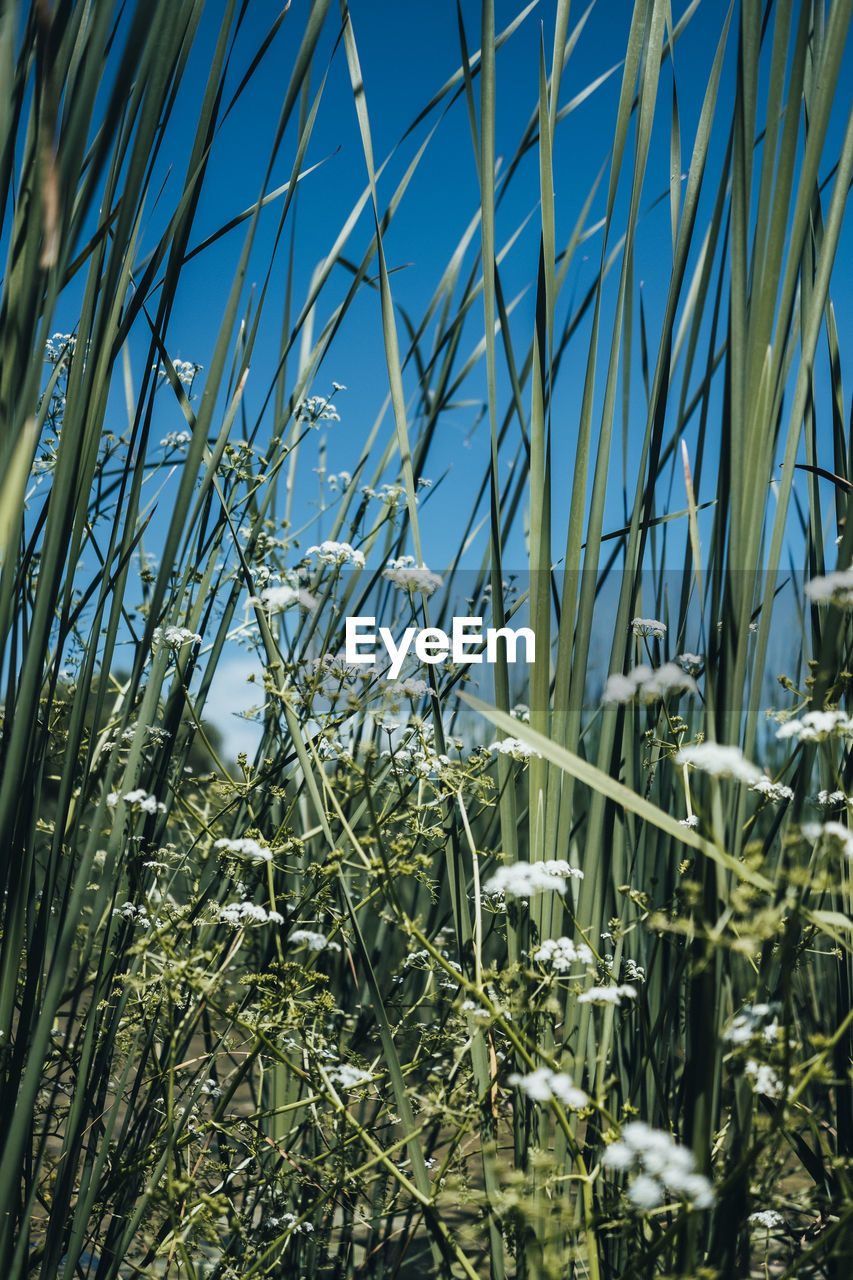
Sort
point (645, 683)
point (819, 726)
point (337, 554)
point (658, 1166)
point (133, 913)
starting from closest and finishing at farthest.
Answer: point (658, 1166) → point (819, 726) → point (645, 683) → point (133, 913) → point (337, 554)

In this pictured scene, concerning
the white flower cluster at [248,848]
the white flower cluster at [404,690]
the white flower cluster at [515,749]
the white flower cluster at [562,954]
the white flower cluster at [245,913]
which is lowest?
the white flower cluster at [245,913]

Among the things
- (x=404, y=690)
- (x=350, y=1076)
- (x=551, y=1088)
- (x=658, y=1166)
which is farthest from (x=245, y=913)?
(x=658, y=1166)

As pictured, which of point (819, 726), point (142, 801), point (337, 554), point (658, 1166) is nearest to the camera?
point (658, 1166)

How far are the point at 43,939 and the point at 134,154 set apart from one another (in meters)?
0.73

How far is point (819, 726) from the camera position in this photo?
0.64 m

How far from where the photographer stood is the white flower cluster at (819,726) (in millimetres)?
638

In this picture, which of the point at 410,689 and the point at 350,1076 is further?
the point at 410,689

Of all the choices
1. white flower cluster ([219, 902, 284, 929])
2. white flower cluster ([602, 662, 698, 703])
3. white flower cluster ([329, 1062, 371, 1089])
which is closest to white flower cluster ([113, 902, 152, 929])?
white flower cluster ([219, 902, 284, 929])

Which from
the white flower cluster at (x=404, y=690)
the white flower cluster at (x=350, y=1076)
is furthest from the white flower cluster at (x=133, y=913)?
the white flower cluster at (x=404, y=690)

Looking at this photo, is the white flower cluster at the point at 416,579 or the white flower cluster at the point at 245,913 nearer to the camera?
the white flower cluster at the point at 245,913

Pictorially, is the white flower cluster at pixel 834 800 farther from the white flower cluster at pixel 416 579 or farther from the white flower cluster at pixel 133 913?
the white flower cluster at pixel 133 913

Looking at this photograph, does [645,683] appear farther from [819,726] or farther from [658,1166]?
[658,1166]

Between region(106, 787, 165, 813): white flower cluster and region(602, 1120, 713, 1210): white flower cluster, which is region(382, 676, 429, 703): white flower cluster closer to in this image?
region(106, 787, 165, 813): white flower cluster

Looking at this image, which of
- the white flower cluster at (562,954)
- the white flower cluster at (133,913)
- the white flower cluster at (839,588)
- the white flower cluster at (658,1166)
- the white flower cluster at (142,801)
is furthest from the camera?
the white flower cluster at (133,913)
